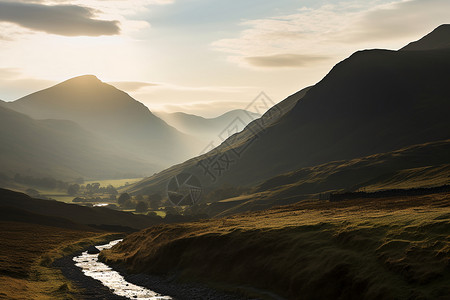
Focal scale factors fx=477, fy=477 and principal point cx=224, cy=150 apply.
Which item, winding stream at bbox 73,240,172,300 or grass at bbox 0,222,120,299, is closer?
grass at bbox 0,222,120,299

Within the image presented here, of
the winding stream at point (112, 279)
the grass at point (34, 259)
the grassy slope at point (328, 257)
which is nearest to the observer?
the grassy slope at point (328, 257)

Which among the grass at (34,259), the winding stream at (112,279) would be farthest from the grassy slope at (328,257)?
the grass at (34,259)

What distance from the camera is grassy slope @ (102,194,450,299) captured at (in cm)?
5128

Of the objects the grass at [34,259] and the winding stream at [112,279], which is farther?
the winding stream at [112,279]

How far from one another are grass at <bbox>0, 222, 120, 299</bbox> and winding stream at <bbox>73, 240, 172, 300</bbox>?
599 cm

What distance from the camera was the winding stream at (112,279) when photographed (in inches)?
2798

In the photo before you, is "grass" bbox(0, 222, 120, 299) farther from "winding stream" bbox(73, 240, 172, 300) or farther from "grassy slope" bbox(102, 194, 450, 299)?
"grassy slope" bbox(102, 194, 450, 299)

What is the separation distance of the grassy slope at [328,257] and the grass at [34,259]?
56.5 ft

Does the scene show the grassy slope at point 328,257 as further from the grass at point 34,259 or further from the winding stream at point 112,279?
the grass at point 34,259

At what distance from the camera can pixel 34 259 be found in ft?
344

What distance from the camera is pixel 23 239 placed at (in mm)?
135875

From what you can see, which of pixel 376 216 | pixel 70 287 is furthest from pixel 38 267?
pixel 376 216

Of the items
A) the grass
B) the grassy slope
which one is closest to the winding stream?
the grassy slope

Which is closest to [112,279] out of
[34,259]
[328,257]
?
[34,259]
